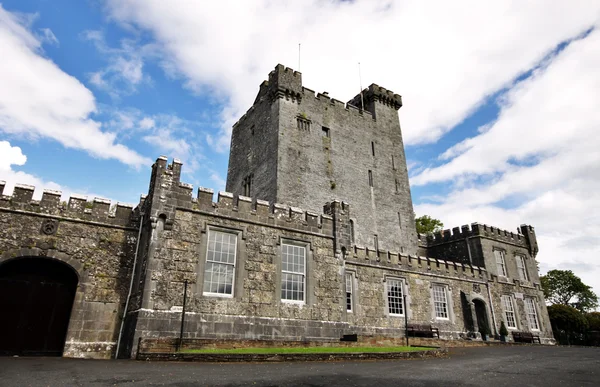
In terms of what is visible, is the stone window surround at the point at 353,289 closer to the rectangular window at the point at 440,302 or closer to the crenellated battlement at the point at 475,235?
the rectangular window at the point at 440,302

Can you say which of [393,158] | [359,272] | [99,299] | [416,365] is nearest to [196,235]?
[99,299]

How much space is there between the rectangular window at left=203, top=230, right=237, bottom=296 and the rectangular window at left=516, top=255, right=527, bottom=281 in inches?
1035

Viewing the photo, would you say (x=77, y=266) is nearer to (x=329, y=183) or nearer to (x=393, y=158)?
(x=329, y=183)

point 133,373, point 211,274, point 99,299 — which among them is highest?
point 211,274

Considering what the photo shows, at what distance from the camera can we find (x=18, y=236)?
13.3 meters

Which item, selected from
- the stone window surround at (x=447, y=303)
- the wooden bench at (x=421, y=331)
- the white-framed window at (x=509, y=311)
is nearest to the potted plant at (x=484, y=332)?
the stone window surround at (x=447, y=303)

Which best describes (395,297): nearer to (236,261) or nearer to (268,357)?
(236,261)

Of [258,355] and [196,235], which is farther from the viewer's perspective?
[196,235]

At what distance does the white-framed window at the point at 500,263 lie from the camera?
3044 centimetres

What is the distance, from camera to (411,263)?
24.9 metres

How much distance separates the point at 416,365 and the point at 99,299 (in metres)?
10.9

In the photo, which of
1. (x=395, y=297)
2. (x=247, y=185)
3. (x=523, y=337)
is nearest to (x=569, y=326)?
(x=523, y=337)

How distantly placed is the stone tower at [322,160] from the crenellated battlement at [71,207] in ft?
38.5

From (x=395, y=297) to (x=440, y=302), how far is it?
394 cm
